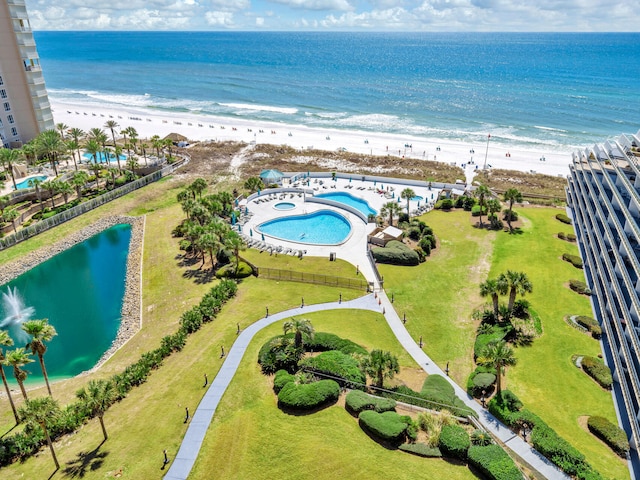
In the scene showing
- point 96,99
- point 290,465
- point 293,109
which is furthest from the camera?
point 96,99

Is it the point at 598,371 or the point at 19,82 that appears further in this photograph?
the point at 19,82

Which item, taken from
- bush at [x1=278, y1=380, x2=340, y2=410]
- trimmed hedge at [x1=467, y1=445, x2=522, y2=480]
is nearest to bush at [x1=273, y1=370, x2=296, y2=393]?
bush at [x1=278, y1=380, x2=340, y2=410]

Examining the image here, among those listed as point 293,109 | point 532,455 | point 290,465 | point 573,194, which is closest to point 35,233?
point 290,465

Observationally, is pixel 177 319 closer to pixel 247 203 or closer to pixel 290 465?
pixel 290 465

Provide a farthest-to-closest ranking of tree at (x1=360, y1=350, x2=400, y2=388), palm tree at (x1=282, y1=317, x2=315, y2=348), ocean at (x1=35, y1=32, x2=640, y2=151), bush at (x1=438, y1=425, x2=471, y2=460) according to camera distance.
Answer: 1. ocean at (x1=35, y1=32, x2=640, y2=151)
2. palm tree at (x1=282, y1=317, x2=315, y2=348)
3. tree at (x1=360, y1=350, x2=400, y2=388)
4. bush at (x1=438, y1=425, x2=471, y2=460)

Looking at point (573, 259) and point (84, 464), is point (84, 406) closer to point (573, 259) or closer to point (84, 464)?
point (84, 464)

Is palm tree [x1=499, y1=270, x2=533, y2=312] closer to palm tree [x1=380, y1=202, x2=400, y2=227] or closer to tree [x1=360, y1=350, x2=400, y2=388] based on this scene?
tree [x1=360, y1=350, x2=400, y2=388]

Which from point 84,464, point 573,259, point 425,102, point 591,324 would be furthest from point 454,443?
point 425,102
